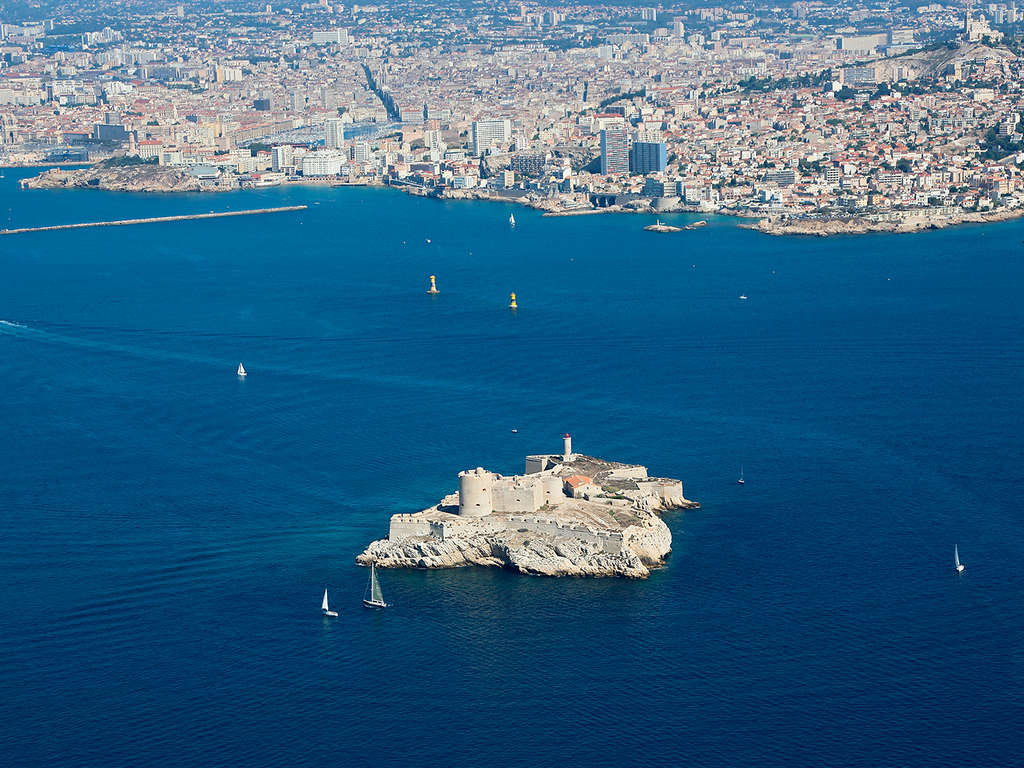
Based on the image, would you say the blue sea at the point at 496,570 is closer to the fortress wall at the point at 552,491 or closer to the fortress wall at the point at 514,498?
the fortress wall at the point at 514,498

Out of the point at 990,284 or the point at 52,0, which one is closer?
the point at 990,284

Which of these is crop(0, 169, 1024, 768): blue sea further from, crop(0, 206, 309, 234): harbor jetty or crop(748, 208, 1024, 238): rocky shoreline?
crop(0, 206, 309, 234): harbor jetty

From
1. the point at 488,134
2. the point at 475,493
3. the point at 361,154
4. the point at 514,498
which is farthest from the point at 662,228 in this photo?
the point at 475,493

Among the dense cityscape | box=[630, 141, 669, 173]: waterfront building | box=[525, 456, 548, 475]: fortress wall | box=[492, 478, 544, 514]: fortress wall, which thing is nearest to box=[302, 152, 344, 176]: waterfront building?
the dense cityscape

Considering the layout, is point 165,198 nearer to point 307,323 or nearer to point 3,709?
point 307,323

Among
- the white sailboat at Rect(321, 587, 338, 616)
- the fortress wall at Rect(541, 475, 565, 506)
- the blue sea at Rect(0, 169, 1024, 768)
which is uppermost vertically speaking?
the fortress wall at Rect(541, 475, 565, 506)

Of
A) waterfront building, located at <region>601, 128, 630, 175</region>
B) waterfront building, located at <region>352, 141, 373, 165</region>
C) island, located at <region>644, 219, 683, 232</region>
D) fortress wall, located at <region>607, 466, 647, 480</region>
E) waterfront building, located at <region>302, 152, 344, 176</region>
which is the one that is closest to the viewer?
fortress wall, located at <region>607, 466, 647, 480</region>

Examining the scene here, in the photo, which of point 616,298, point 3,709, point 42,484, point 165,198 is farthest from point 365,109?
point 3,709
